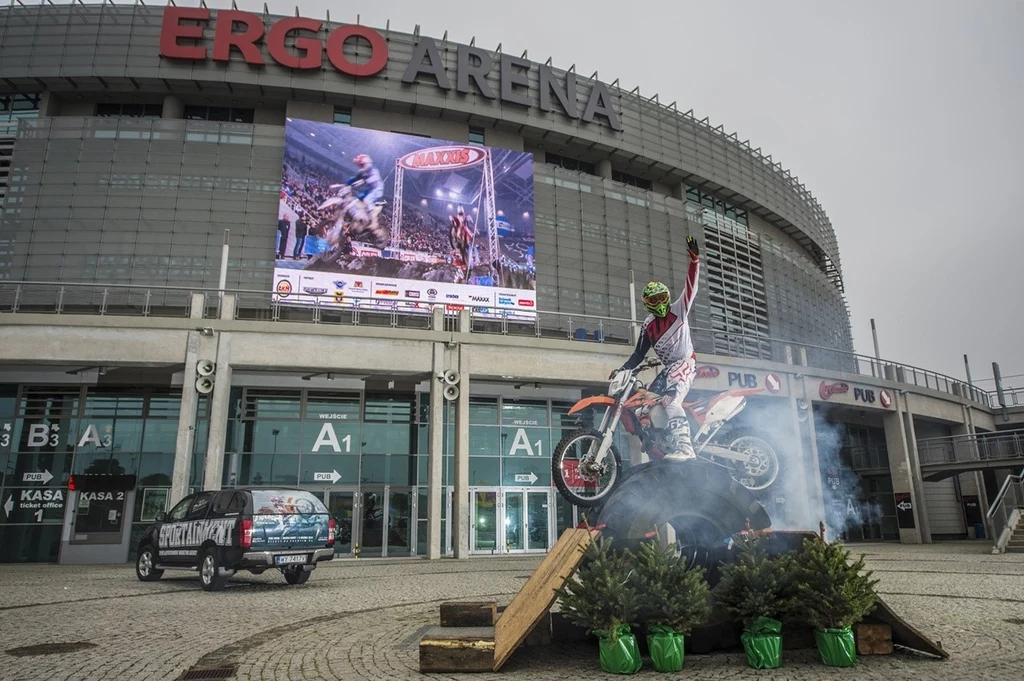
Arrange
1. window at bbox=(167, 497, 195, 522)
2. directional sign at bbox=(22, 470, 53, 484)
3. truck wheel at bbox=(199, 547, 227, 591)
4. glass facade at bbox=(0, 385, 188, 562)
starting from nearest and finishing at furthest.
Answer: truck wheel at bbox=(199, 547, 227, 591) < window at bbox=(167, 497, 195, 522) < glass facade at bbox=(0, 385, 188, 562) < directional sign at bbox=(22, 470, 53, 484)

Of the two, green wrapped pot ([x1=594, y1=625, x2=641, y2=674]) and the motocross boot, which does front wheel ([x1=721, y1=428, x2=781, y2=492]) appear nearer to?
the motocross boot

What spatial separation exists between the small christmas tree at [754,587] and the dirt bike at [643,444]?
1894mm

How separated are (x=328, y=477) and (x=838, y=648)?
21129 millimetres

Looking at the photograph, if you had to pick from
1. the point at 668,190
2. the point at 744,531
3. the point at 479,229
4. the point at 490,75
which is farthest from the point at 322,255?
the point at 744,531

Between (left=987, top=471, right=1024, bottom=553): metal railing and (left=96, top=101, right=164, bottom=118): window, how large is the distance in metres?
39.6

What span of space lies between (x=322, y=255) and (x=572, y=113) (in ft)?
51.9

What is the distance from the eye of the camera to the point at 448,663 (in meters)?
6.11

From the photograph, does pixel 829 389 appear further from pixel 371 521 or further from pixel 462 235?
pixel 371 521

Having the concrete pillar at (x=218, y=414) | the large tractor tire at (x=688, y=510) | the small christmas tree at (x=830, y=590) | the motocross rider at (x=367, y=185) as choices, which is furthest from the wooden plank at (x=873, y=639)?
the motocross rider at (x=367, y=185)

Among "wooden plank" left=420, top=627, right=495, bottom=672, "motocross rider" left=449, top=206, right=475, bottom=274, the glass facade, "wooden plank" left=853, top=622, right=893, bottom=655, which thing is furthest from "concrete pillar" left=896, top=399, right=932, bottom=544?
"wooden plank" left=420, top=627, right=495, bottom=672

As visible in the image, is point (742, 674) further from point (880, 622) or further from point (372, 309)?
point (372, 309)

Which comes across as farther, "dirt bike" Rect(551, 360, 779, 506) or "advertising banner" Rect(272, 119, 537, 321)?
"advertising banner" Rect(272, 119, 537, 321)

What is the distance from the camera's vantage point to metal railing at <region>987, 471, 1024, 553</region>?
2464 cm

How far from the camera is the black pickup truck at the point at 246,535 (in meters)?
13.4
